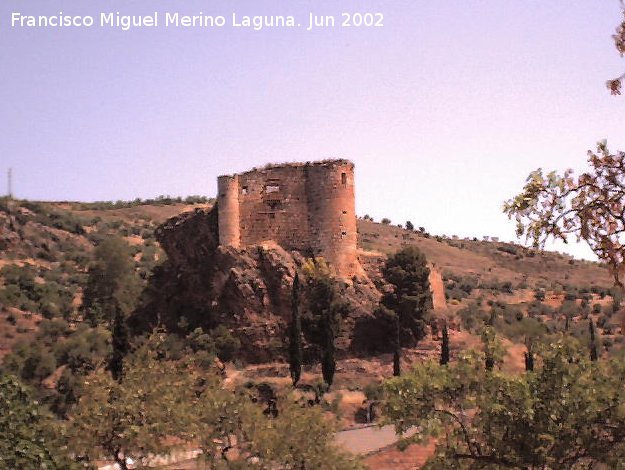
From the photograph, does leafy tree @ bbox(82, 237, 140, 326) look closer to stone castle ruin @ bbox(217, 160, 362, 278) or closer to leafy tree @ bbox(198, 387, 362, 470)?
stone castle ruin @ bbox(217, 160, 362, 278)

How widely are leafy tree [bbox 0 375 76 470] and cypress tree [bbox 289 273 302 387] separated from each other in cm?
1937

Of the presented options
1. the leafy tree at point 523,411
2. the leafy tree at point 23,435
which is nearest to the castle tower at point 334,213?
the leafy tree at point 23,435

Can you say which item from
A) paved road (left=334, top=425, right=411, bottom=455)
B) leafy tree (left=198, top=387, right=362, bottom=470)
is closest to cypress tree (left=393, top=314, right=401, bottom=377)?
paved road (left=334, top=425, right=411, bottom=455)

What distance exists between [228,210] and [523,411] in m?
29.2

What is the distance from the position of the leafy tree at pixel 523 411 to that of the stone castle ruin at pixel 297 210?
1030 inches

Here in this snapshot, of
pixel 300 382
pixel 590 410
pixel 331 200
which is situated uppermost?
pixel 331 200

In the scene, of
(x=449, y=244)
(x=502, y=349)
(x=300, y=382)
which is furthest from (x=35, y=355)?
(x=449, y=244)

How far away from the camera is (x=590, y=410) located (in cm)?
1357

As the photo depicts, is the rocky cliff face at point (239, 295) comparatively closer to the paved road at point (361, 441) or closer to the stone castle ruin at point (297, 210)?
the stone castle ruin at point (297, 210)

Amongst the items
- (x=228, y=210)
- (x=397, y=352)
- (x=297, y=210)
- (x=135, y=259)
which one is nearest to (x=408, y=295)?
(x=397, y=352)

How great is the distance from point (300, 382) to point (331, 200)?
9.92 meters

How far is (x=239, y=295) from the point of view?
4019 centimetres

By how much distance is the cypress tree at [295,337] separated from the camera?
124 ft

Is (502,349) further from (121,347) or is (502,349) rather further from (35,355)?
(35,355)
